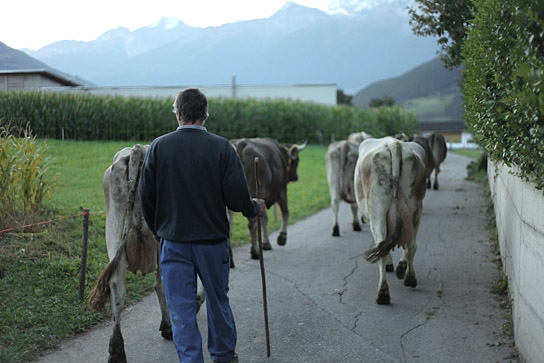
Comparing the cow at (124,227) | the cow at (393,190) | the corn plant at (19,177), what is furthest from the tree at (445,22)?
the cow at (124,227)

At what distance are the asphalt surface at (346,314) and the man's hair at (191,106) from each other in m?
2.30

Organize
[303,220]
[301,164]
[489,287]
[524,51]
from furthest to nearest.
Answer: [301,164]
[303,220]
[489,287]
[524,51]

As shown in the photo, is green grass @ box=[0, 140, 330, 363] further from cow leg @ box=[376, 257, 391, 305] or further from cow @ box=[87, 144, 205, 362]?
cow leg @ box=[376, 257, 391, 305]

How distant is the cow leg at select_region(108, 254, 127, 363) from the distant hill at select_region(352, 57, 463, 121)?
143028mm

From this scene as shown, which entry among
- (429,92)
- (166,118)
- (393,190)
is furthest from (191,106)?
(429,92)

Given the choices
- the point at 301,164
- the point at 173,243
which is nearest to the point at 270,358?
the point at 173,243

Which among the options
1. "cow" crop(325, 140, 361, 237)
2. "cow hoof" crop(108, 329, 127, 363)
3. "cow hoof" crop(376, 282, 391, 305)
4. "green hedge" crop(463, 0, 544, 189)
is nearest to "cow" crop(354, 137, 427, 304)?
"cow hoof" crop(376, 282, 391, 305)

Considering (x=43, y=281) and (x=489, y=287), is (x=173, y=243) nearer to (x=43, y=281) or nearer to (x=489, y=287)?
(x=43, y=281)

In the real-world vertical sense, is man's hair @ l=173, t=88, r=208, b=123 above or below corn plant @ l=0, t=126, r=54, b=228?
above

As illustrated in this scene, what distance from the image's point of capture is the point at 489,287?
8125 millimetres

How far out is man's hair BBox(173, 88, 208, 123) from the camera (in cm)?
485

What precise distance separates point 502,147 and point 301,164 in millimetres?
21513

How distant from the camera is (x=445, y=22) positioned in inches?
492

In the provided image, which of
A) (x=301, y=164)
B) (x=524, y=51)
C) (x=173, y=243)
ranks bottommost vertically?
(x=301, y=164)
